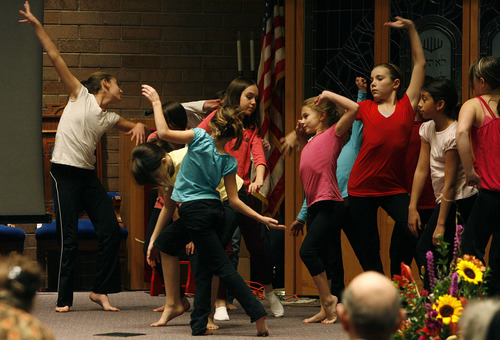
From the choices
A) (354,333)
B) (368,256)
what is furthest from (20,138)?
(354,333)

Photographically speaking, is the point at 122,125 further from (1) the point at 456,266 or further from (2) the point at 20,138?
(1) the point at 456,266

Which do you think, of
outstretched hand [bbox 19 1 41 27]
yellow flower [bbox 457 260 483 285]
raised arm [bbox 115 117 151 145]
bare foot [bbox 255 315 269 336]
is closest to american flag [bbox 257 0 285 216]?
raised arm [bbox 115 117 151 145]

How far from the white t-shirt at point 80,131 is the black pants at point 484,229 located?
2.20 m

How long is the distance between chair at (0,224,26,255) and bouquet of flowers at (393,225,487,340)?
3.46 meters

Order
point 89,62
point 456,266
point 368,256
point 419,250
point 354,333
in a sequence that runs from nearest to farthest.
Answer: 1. point 354,333
2. point 456,266
3. point 419,250
4. point 368,256
5. point 89,62

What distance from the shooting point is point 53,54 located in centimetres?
445

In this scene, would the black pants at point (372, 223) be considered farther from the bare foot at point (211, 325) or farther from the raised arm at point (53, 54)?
the raised arm at point (53, 54)

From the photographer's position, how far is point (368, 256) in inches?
167

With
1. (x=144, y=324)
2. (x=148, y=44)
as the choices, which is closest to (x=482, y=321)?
(x=144, y=324)

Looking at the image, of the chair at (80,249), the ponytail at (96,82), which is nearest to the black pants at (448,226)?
the ponytail at (96,82)

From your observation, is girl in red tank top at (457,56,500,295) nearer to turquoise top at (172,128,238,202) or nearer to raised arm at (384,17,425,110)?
raised arm at (384,17,425,110)

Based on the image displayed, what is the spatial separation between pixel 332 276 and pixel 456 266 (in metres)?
1.92

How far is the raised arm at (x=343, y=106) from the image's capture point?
3951 millimetres

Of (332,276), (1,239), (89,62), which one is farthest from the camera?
(89,62)
